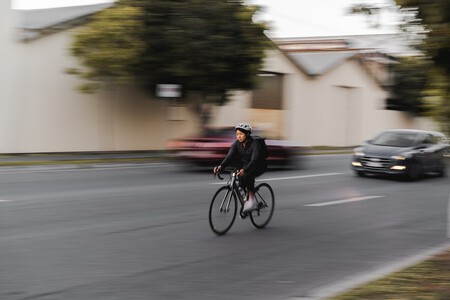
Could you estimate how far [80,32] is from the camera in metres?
24.4

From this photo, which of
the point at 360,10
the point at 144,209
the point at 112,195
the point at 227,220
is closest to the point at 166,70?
the point at 112,195

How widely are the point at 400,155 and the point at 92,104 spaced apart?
47.3ft

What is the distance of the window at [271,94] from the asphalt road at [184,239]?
74.7 feet

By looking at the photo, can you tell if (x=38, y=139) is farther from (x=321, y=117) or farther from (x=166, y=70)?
(x=321, y=117)

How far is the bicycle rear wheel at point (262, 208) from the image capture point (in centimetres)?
998

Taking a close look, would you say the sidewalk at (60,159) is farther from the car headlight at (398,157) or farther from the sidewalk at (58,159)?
the car headlight at (398,157)

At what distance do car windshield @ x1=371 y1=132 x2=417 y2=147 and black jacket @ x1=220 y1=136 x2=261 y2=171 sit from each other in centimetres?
1059

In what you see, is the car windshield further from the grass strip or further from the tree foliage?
the grass strip

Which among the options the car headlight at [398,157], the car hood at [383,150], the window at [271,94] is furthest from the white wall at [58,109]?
the car headlight at [398,157]

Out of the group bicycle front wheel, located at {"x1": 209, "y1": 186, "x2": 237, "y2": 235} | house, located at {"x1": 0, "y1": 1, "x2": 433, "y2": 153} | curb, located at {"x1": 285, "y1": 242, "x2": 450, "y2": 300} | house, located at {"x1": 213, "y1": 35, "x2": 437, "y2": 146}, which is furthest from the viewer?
house, located at {"x1": 213, "y1": 35, "x2": 437, "y2": 146}

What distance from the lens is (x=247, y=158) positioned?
372 inches

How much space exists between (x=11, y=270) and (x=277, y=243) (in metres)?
3.63

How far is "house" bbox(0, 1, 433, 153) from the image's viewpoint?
2495 centimetres

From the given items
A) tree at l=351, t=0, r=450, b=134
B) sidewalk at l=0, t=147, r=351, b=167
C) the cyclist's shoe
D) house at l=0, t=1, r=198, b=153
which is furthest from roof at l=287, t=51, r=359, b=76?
tree at l=351, t=0, r=450, b=134
